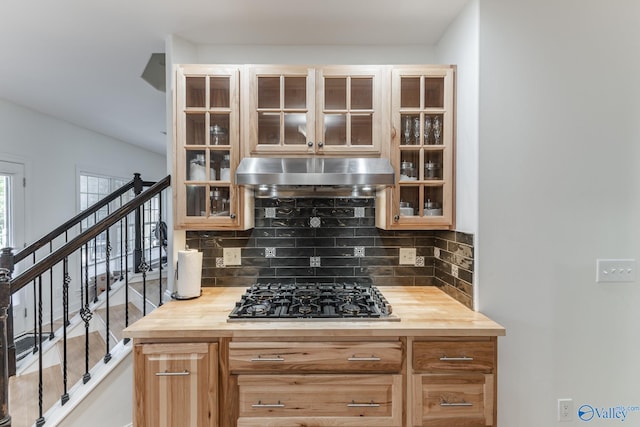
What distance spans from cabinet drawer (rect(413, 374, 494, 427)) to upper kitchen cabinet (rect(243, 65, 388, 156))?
1.21 metres

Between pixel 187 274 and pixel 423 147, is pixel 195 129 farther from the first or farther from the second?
pixel 423 147

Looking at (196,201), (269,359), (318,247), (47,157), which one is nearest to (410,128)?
(318,247)

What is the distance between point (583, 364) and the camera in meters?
1.61

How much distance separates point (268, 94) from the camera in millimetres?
1812

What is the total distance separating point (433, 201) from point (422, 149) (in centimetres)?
31

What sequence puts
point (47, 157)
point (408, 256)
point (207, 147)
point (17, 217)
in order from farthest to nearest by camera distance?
point (47, 157) < point (17, 217) < point (408, 256) < point (207, 147)

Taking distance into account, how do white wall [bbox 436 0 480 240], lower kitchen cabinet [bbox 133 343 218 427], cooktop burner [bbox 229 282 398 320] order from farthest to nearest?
1. white wall [bbox 436 0 480 240]
2. cooktop burner [bbox 229 282 398 320]
3. lower kitchen cabinet [bbox 133 343 218 427]

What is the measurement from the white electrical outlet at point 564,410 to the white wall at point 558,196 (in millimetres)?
31

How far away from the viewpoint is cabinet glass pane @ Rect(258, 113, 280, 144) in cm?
182

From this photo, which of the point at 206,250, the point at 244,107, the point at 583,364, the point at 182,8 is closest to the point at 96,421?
the point at 206,250

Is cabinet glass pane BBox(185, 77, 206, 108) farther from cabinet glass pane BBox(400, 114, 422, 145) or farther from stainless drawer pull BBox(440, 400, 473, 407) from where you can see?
stainless drawer pull BBox(440, 400, 473, 407)

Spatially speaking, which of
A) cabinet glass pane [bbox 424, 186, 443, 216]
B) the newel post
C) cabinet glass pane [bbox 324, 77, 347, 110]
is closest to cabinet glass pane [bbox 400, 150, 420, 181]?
cabinet glass pane [bbox 424, 186, 443, 216]

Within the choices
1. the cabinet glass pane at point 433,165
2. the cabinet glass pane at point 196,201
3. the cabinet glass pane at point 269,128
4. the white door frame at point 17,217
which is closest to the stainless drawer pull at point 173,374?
the cabinet glass pane at point 196,201

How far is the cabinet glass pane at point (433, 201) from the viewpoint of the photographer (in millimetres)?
1787
